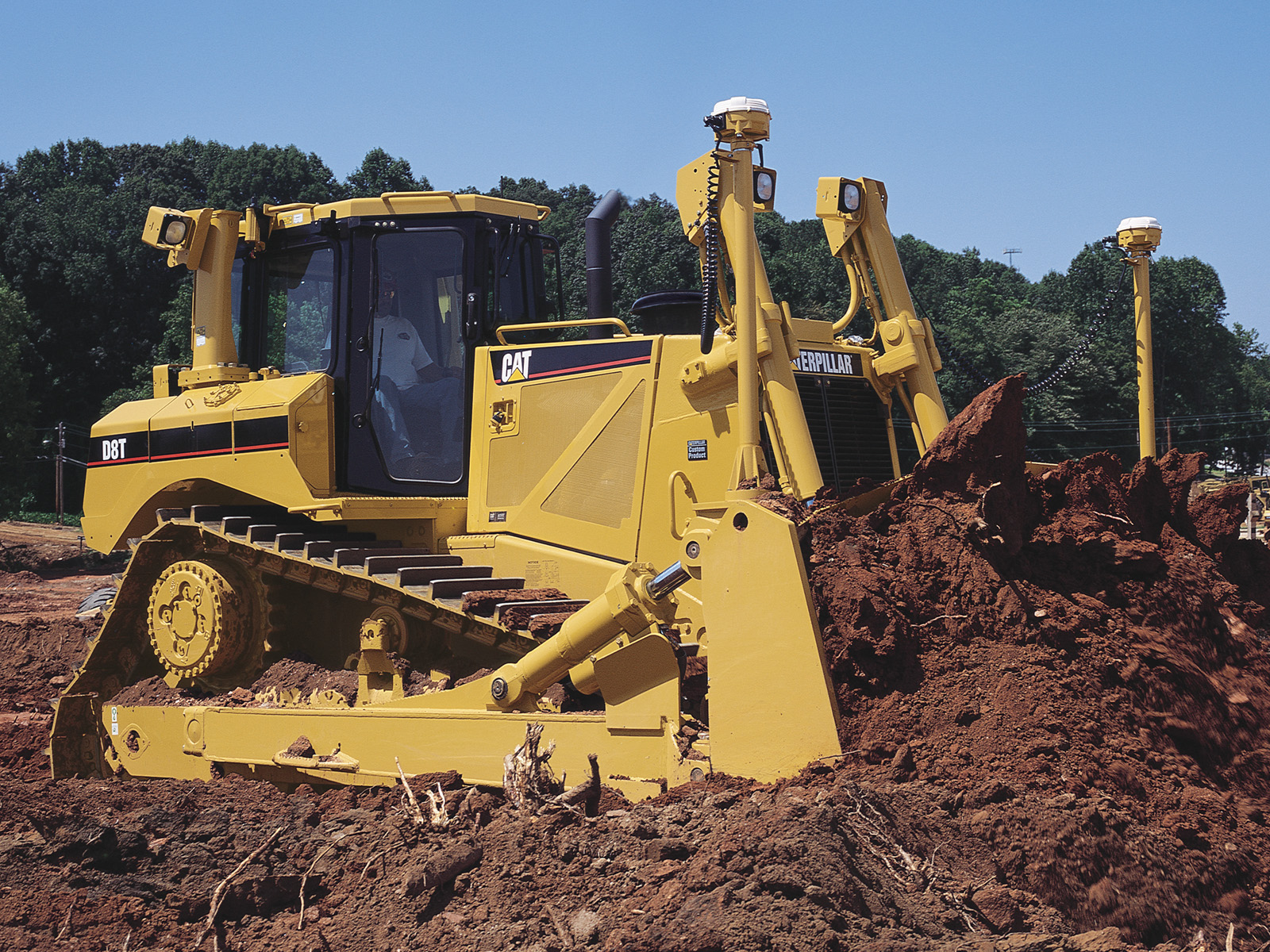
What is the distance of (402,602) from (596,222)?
10.0 ft

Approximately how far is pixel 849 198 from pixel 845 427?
4.37 ft

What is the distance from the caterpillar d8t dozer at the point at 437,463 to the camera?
555cm

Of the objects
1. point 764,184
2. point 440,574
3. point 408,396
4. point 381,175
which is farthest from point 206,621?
point 381,175

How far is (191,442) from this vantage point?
7.10m

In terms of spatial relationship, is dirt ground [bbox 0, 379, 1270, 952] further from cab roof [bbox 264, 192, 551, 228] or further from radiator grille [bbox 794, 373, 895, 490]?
cab roof [bbox 264, 192, 551, 228]

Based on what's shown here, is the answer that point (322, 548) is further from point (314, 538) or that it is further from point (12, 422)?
point (12, 422)

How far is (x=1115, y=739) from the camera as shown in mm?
3895

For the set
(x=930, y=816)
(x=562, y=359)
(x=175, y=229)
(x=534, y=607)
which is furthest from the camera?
(x=175, y=229)

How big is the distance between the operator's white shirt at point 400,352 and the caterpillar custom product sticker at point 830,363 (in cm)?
228

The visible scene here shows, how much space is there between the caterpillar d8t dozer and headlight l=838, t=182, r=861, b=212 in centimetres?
1

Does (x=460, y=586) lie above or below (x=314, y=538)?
below

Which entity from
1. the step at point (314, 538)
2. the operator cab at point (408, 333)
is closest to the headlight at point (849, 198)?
the operator cab at point (408, 333)

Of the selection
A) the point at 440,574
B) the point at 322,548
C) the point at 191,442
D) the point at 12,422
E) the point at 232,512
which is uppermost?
the point at 12,422

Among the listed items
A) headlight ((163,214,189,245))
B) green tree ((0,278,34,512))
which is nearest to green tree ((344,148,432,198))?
green tree ((0,278,34,512))
